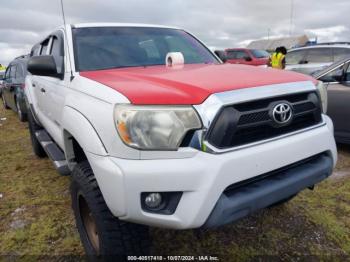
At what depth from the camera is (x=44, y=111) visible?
3.72 meters

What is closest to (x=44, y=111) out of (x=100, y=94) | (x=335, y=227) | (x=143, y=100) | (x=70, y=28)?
(x=70, y=28)

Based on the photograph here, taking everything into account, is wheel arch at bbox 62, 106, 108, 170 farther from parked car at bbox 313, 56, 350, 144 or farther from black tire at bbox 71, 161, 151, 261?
parked car at bbox 313, 56, 350, 144

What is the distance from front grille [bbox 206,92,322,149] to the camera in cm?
180

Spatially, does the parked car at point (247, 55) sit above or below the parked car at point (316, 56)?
below

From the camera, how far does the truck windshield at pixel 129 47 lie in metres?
2.85

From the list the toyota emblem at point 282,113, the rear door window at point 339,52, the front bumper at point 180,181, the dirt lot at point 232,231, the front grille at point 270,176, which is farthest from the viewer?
the rear door window at point 339,52

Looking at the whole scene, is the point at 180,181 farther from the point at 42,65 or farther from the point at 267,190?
the point at 42,65

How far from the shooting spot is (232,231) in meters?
2.84

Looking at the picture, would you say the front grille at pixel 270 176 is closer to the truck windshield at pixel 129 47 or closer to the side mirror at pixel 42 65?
the truck windshield at pixel 129 47

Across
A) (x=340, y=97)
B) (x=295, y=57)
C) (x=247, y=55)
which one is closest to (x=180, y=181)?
(x=340, y=97)

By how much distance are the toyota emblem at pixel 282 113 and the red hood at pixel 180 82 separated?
18 cm

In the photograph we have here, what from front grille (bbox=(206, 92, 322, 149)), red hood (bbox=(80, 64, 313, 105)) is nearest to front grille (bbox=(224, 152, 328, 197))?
front grille (bbox=(206, 92, 322, 149))

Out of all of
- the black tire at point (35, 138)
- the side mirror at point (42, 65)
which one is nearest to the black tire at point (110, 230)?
the side mirror at point (42, 65)

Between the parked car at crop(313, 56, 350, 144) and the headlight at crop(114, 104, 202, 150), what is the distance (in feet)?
11.5
